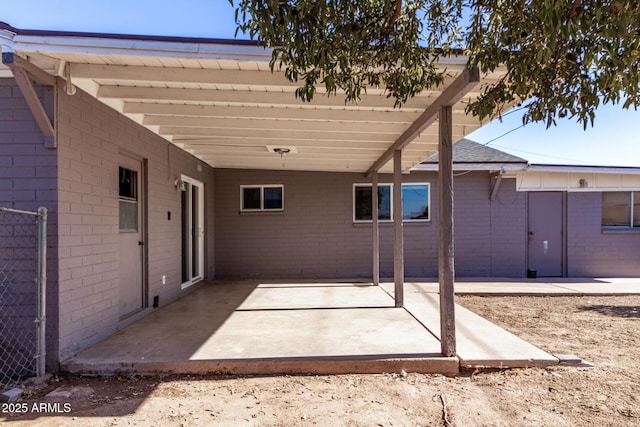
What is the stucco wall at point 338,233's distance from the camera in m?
9.69

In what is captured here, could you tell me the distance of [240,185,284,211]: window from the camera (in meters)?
9.75

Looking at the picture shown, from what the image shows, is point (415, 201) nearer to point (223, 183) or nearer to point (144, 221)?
point (223, 183)

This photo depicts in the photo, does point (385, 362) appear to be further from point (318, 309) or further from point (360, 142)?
point (360, 142)

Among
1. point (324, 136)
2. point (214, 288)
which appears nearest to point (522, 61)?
point (324, 136)

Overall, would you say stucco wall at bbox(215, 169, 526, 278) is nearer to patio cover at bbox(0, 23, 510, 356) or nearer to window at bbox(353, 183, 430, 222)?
window at bbox(353, 183, 430, 222)

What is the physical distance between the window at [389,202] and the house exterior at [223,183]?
0.11ft

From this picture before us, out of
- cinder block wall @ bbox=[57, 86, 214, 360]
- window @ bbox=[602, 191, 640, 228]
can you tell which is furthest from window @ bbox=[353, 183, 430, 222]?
cinder block wall @ bbox=[57, 86, 214, 360]

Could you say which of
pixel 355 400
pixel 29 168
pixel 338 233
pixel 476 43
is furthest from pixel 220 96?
pixel 338 233

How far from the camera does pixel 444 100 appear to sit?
4.02 m

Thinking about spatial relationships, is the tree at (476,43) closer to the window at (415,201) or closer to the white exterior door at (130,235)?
the white exterior door at (130,235)

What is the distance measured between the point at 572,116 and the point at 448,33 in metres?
1.23

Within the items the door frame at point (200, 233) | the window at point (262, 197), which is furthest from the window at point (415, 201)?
the door frame at point (200, 233)

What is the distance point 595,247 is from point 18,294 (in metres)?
11.5

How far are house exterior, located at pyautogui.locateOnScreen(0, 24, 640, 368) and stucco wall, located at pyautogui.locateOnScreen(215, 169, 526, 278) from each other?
3 centimetres
